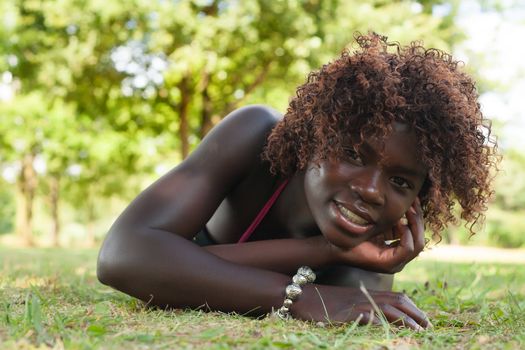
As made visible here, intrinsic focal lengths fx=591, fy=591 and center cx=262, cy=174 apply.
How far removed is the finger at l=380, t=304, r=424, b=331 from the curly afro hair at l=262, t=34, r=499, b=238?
2.19ft

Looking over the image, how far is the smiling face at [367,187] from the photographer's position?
260 cm

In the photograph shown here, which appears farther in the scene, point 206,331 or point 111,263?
point 111,263

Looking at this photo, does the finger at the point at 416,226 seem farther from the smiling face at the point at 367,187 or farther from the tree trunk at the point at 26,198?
the tree trunk at the point at 26,198

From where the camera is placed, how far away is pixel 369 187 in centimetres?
257

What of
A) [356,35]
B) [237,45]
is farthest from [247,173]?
[237,45]

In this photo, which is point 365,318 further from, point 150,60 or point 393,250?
point 150,60

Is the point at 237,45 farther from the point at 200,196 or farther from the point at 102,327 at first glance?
the point at 102,327

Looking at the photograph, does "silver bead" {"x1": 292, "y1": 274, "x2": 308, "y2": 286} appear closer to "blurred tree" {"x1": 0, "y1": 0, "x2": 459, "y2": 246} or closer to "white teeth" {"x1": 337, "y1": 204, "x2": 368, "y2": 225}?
"white teeth" {"x1": 337, "y1": 204, "x2": 368, "y2": 225}

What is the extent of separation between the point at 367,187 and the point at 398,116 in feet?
1.23

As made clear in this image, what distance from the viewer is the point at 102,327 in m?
2.09

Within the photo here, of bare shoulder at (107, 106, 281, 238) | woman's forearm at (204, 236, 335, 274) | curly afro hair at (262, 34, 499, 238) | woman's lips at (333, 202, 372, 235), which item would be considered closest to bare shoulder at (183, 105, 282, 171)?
bare shoulder at (107, 106, 281, 238)

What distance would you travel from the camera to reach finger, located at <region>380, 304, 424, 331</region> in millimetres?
2441

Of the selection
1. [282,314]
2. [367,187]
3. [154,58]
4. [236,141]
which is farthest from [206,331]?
[154,58]

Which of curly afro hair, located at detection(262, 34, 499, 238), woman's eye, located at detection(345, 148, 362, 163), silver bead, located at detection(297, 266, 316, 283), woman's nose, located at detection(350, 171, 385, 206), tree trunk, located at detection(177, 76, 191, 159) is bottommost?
silver bead, located at detection(297, 266, 316, 283)
